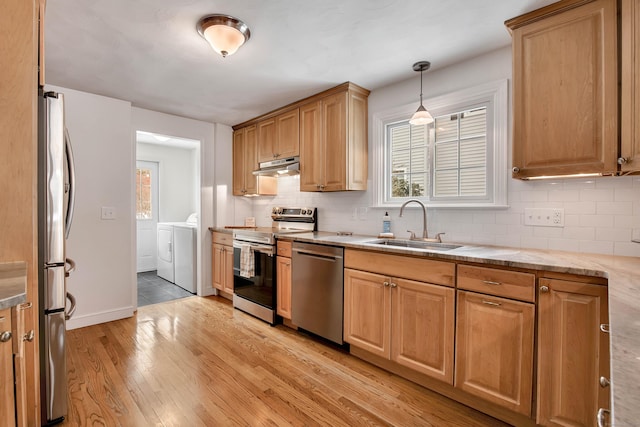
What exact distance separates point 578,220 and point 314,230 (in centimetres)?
238

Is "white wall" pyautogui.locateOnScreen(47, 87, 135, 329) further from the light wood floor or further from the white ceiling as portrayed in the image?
the light wood floor

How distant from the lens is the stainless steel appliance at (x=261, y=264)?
3.17 metres

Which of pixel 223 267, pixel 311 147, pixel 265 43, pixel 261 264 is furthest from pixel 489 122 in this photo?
pixel 223 267

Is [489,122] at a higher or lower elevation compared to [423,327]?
higher

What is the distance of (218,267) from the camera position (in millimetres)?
4102

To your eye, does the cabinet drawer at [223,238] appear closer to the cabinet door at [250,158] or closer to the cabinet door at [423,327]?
the cabinet door at [250,158]

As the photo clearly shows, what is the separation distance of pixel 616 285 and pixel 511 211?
1124 mm

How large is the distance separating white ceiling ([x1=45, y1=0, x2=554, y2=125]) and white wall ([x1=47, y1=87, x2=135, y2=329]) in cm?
27

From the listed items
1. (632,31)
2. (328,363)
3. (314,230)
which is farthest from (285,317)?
(632,31)

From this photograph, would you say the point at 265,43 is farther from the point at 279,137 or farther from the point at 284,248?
the point at 284,248

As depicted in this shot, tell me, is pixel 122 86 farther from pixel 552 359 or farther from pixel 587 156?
pixel 552 359

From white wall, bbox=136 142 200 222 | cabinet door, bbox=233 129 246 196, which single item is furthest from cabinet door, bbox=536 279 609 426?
white wall, bbox=136 142 200 222

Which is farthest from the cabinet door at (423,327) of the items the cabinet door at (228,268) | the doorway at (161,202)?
the doorway at (161,202)

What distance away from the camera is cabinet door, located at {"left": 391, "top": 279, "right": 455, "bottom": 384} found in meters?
1.93
